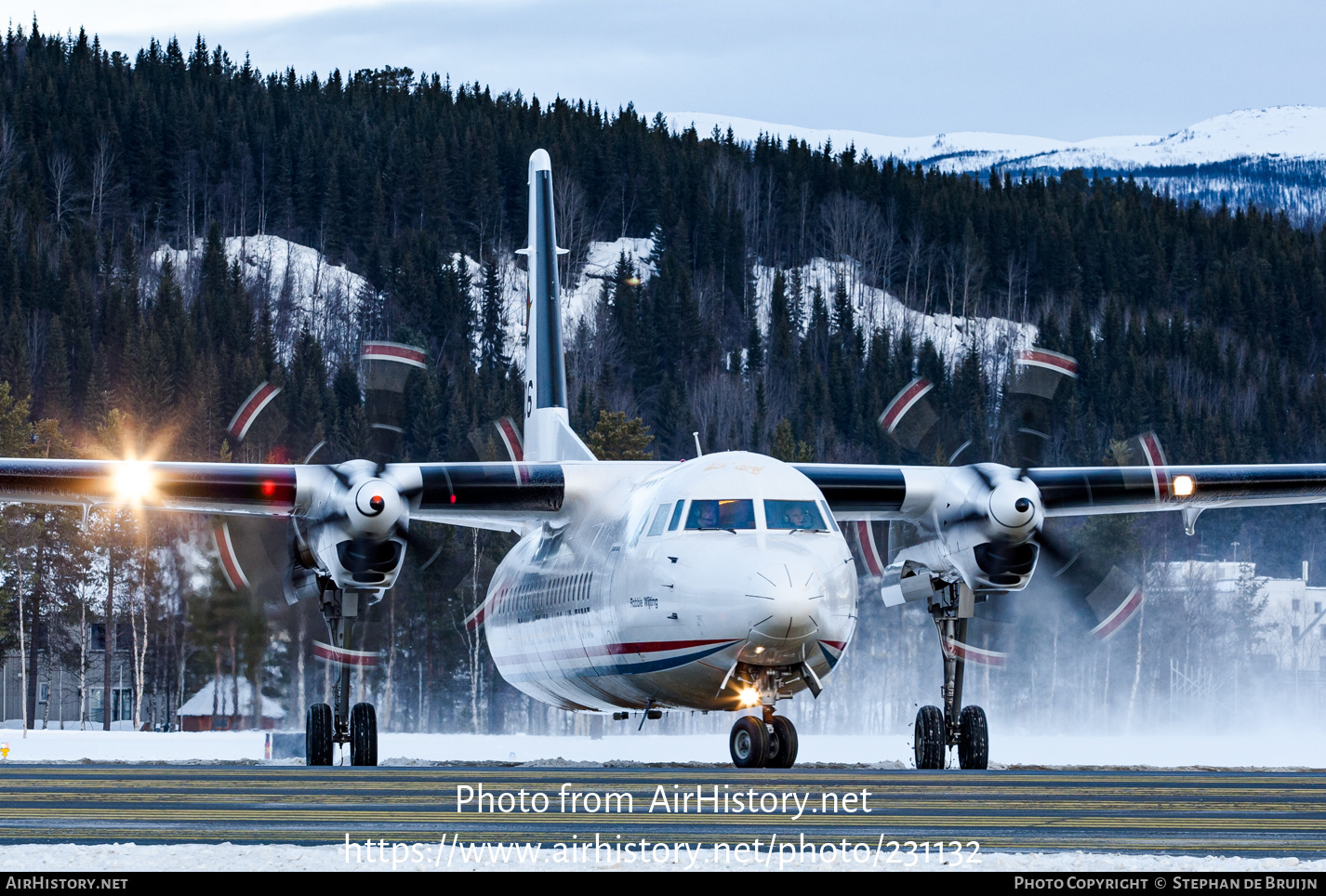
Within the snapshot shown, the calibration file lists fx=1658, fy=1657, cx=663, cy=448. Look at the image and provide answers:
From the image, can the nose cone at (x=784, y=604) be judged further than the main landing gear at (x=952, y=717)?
No

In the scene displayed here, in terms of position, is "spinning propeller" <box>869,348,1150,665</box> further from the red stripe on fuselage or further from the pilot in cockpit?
the red stripe on fuselage

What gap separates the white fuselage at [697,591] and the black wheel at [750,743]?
1.85 feet

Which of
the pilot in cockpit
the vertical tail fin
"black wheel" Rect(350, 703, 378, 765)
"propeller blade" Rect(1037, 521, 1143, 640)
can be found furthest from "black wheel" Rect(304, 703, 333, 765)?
"propeller blade" Rect(1037, 521, 1143, 640)

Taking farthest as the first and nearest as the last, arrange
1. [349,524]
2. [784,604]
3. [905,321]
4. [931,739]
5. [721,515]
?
[905,321]
[931,739]
[349,524]
[721,515]
[784,604]

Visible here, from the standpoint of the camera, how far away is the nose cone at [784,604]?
1753cm

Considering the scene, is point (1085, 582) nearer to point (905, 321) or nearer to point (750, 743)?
point (750, 743)

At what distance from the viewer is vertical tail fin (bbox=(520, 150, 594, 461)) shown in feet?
97.2

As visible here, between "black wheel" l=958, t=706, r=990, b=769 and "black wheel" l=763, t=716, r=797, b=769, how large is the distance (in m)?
5.08

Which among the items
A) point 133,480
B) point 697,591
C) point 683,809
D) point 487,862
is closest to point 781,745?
point 697,591

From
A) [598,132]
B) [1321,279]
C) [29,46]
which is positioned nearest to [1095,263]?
[1321,279]

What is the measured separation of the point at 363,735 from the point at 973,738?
28.9 feet

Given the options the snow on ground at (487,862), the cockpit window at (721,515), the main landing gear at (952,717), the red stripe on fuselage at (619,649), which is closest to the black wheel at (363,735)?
the red stripe on fuselage at (619,649)

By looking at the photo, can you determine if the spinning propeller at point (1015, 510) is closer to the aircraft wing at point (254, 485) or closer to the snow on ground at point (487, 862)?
the aircraft wing at point (254, 485)

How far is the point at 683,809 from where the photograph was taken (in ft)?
40.4
